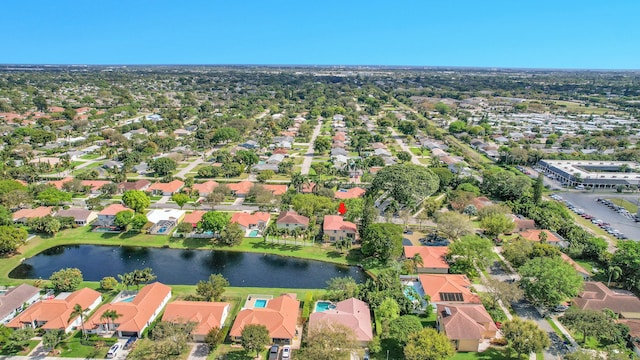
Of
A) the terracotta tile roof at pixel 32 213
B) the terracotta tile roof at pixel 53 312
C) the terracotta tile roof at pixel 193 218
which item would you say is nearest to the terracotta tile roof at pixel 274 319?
the terracotta tile roof at pixel 53 312

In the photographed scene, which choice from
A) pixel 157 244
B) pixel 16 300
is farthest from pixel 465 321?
pixel 16 300

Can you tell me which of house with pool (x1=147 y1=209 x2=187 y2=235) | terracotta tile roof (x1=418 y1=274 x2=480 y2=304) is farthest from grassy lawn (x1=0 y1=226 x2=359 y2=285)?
terracotta tile roof (x1=418 y1=274 x2=480 y2=304)

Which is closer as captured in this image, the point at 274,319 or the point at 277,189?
the point at 274,319

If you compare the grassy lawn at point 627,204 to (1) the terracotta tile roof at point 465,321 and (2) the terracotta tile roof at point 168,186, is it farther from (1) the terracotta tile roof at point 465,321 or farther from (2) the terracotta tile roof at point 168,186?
(2) the terracotta tile roof at point 168,186

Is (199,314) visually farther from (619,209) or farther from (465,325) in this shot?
(619,209)

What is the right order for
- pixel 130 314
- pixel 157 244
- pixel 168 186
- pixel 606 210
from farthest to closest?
pixel 168 186 → pixel 606 210 → pixel 157 244 → pixel 130 314

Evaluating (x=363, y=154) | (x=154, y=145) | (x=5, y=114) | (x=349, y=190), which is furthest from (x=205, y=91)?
(x=349, y=190)

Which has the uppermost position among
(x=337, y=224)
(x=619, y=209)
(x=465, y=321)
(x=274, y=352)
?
(x=337, y=224)

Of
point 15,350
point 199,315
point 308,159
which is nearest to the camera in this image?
point 15,350
